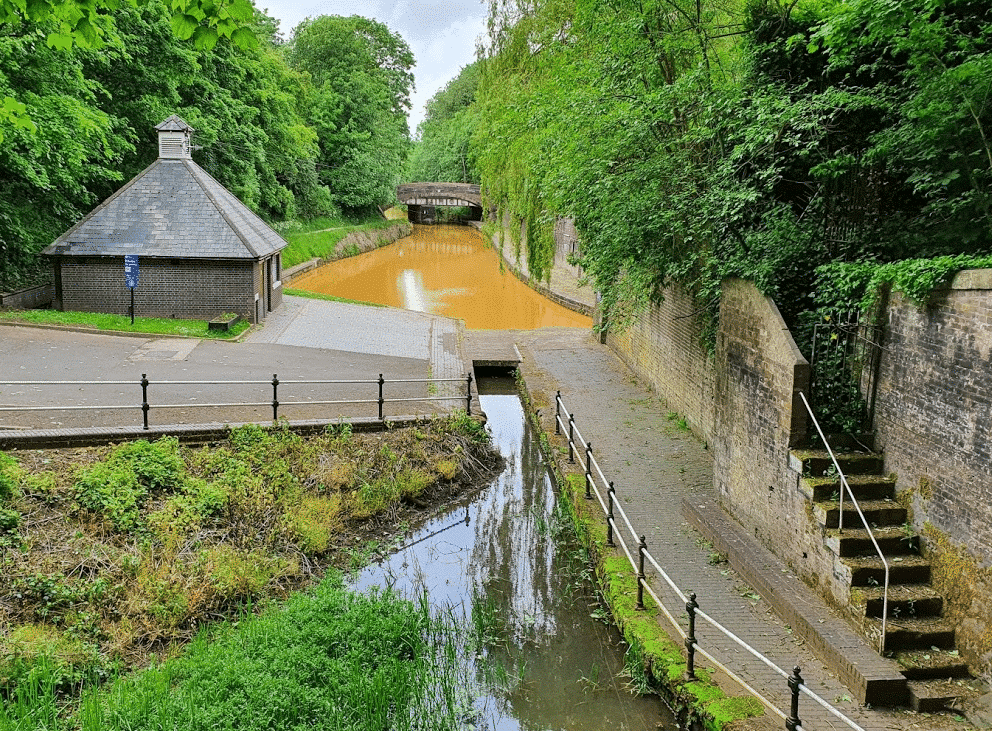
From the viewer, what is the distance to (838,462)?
8.15 m

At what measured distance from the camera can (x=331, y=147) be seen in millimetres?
52719

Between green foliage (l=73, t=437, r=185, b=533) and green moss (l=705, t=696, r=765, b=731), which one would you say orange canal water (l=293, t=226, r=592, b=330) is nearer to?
green foliage (l=73, t=437, r=185, b=533)

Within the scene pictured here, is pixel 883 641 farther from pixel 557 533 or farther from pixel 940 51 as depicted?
pixel 940 51

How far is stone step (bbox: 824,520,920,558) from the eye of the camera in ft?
24.7

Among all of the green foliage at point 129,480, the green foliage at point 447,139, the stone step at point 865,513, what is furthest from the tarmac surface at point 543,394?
the green foliage at point 447,139

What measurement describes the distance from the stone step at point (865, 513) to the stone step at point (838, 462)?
38cm

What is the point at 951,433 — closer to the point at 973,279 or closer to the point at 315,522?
the point at 973,279

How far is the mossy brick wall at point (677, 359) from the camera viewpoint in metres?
13.6

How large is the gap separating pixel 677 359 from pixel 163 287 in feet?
46.5

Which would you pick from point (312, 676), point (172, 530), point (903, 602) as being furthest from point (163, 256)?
point (903, 602)

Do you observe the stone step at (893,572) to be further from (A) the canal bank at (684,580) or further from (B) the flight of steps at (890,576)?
(A) the canal bank at (684,580)

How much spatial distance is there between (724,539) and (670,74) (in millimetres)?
7698

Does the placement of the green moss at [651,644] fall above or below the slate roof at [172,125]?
below

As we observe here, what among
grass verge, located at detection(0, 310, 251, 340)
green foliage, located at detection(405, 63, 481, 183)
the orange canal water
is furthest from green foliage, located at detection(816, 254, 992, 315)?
green foliage, located at detection(405, 63, 481, 183)
